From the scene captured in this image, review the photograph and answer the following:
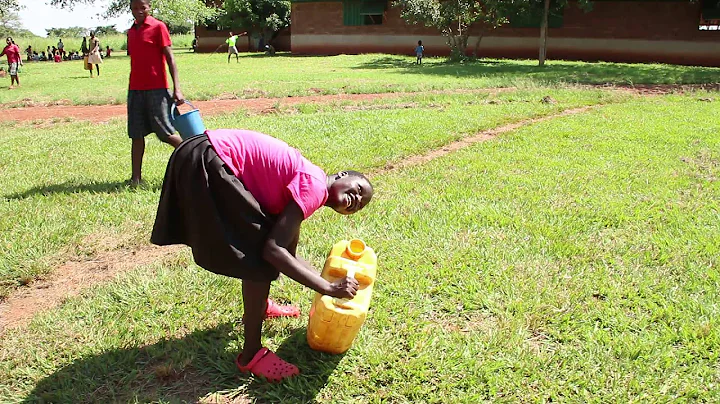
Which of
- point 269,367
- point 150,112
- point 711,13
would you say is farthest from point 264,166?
point 711,13

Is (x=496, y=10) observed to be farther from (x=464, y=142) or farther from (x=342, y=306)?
(x=342, y=306)

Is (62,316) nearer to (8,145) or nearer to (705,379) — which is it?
(705,379)

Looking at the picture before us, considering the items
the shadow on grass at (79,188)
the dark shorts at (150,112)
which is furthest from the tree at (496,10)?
the shadow on grass at (79,188)

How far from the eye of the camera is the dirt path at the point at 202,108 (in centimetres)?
977

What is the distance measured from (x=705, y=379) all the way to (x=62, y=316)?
3.01m

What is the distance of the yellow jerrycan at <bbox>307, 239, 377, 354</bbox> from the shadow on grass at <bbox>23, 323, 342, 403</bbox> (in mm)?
146

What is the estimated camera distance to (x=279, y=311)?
286 cm

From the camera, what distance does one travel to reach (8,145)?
23.0 feet

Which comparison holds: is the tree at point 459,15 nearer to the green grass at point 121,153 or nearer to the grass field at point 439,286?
the green grass at point 121,153

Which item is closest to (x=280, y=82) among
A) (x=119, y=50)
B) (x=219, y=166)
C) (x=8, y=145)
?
(x=8, y=145)

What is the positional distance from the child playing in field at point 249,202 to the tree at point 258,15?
31.3 metres

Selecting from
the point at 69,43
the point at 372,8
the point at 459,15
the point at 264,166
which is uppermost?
the point at 372,8

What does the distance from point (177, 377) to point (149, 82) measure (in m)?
3.07

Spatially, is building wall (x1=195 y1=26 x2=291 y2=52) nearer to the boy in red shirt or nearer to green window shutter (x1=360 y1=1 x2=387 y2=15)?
green window shutter (x1=360 y1=1 x2=387 y2=15)
